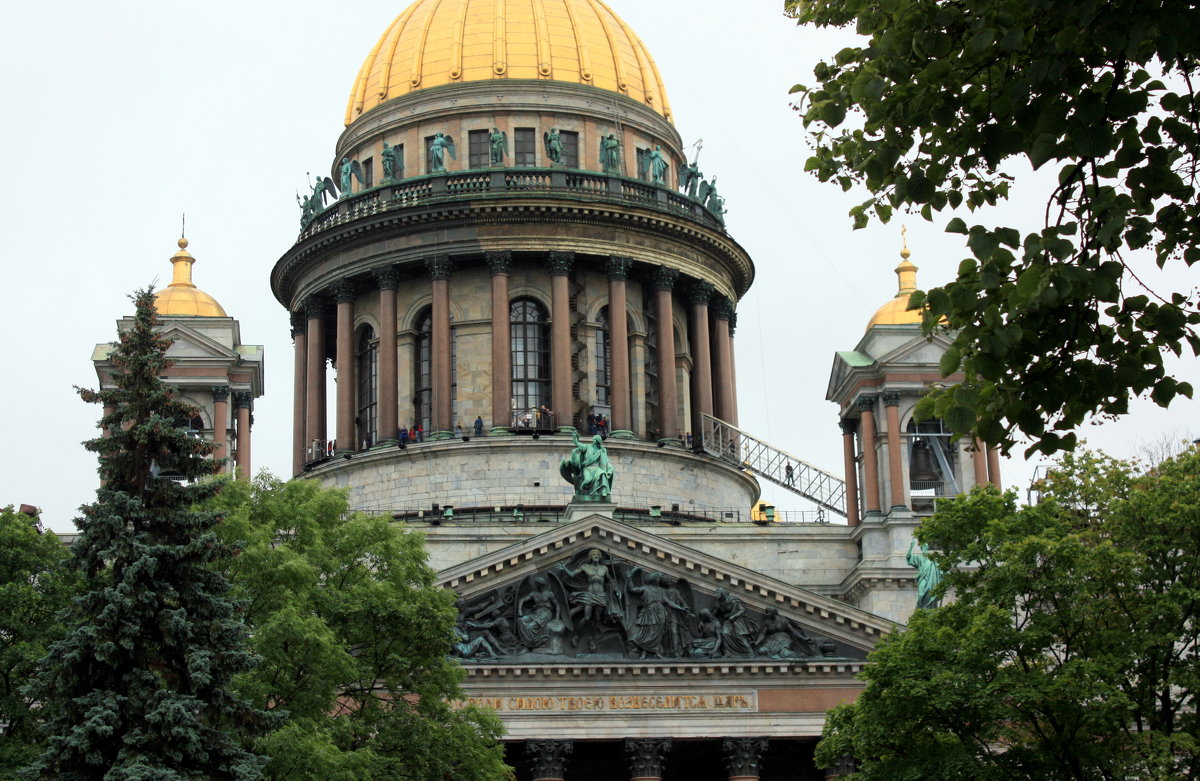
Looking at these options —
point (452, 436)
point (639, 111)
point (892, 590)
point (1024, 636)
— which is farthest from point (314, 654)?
point (639, 111)

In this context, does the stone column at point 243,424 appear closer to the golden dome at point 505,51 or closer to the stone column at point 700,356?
the golden dome at point 505,51

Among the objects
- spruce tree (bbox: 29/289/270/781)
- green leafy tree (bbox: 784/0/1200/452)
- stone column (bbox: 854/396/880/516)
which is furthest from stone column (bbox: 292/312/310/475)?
green leafy tree (bbox: 784/0/1200/452)

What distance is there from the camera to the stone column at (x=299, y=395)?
6769 centimetres

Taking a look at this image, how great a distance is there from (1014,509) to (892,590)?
50.3ft

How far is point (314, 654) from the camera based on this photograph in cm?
3441

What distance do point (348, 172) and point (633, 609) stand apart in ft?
A: 78.1

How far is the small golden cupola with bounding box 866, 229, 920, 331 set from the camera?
5828 centimetres

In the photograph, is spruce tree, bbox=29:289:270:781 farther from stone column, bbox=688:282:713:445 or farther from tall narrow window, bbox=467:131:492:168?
stone column, bbox=688:282:713:445

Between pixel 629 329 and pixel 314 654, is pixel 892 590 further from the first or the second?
pixel 314 654

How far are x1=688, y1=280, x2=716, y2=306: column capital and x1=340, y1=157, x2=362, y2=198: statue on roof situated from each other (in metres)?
12.0

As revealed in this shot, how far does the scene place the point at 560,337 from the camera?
6425 centimetres

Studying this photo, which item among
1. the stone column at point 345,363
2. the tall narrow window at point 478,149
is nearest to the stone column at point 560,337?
the tall narrow window at point 478,149

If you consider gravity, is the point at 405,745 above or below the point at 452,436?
below

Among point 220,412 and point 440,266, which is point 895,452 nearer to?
point 440,266
